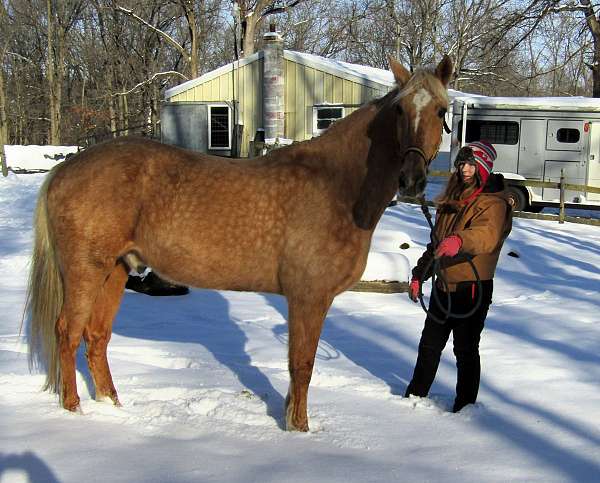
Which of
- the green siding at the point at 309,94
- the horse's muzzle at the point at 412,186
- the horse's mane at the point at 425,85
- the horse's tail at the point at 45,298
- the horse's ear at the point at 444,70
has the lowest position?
the horse's tail at the point at 45,298

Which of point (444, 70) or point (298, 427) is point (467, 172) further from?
point (298, 427)

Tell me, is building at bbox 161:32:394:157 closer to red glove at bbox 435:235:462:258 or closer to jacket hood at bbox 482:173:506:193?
jacket hood at bbox 482:173:506:193

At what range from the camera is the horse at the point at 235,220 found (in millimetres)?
3299

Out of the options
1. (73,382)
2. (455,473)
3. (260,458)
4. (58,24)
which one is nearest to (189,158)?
(73,382)

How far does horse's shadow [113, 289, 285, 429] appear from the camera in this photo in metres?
4.16

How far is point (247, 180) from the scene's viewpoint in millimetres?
3408

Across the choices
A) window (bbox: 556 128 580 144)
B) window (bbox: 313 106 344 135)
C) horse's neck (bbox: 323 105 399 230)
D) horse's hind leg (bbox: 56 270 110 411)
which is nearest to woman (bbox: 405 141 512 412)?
horse's neck (bbox: 323 105 399 230)

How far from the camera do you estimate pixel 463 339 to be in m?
3.79

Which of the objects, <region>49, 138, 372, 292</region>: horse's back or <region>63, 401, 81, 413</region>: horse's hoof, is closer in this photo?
<region>49, 138, 372, 292</region>: horse's back

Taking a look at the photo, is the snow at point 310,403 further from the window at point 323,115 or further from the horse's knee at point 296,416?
the window at point 323,115

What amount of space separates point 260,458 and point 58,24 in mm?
36052

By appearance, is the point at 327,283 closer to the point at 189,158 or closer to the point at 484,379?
the point at 189,158

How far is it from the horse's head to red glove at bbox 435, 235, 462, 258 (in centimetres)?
66

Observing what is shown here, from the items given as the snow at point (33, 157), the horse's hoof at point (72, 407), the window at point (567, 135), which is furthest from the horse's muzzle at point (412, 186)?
the snow at point (33, 157)
